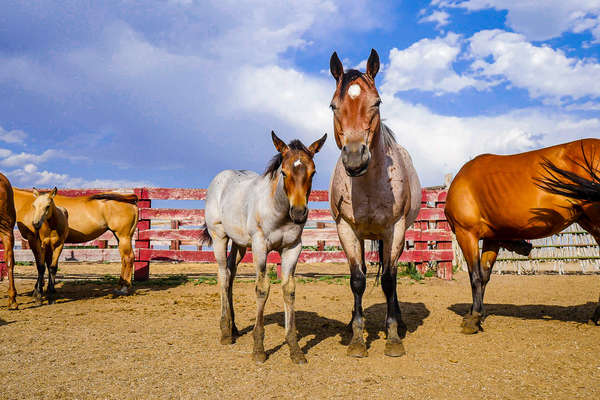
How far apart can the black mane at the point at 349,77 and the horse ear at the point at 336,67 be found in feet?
0.57

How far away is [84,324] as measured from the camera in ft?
17.8

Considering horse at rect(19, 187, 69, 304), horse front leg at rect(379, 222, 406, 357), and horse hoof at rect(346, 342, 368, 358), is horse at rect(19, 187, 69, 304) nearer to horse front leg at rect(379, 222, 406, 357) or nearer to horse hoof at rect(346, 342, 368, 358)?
horse hoof at rect(346, 342, 368, 358)

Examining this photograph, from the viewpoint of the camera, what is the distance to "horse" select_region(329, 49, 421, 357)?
11.5 ft

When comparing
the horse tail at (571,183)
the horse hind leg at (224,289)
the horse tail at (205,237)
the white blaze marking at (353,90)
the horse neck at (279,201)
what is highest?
the white blaze marking at (353,90)

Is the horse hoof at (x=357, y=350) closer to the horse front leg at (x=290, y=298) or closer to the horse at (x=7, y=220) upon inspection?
the horse front leg at (x=290, y=298)

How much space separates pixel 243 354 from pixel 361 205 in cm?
202

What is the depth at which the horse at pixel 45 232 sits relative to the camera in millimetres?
6945

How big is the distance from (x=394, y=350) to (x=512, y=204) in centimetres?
239

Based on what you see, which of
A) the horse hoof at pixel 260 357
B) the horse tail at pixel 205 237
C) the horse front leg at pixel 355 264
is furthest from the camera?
the horse tail at pixel 205 237

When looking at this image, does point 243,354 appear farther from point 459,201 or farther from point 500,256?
point 500,256

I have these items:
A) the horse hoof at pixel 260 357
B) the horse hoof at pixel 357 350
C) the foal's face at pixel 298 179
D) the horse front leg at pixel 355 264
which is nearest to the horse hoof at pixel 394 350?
the horse hoof at pixel 357 350

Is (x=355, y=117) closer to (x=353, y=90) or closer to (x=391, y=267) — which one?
(x=353, y=90)

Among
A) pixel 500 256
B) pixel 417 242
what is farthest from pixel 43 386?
pixel 500 256

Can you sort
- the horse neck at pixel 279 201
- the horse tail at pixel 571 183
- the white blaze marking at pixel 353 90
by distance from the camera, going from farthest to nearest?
the horse tail at pixel 571 183
the horse neck at pixel 279 201
the white blaze marking at pixel 353 90
